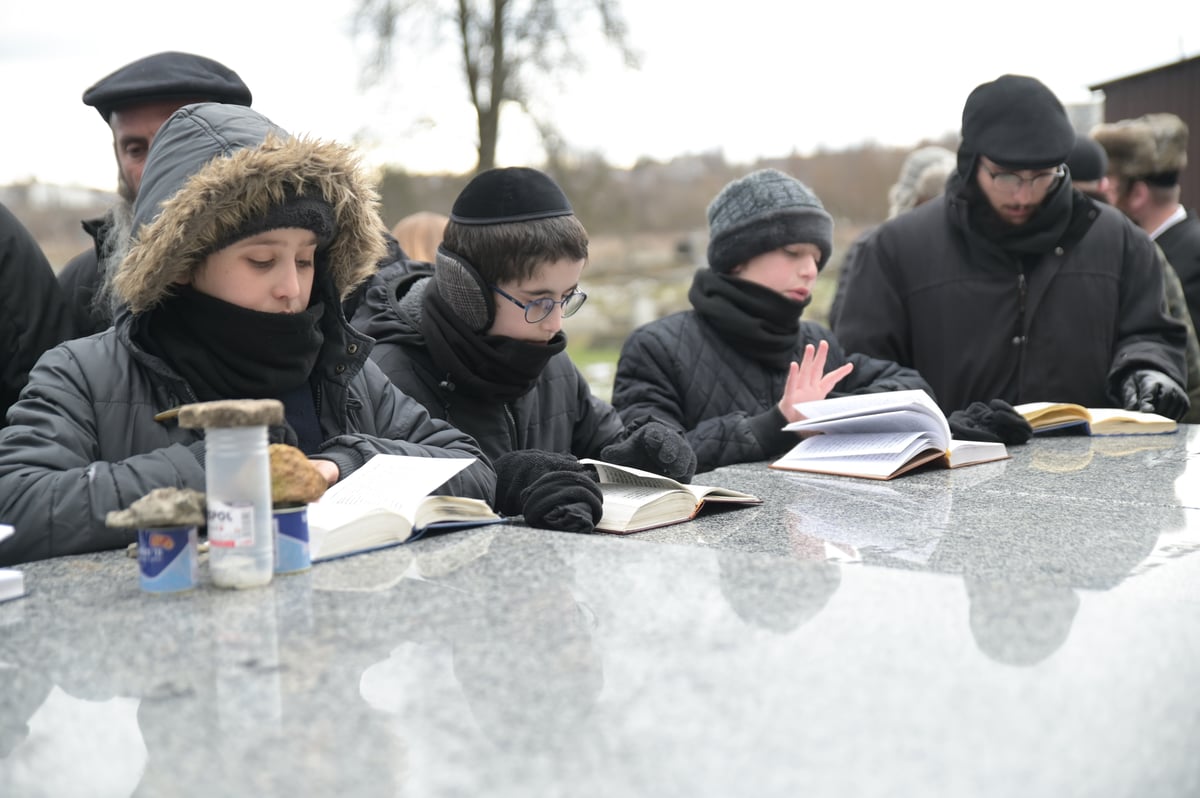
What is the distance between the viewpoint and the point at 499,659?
4.88ft

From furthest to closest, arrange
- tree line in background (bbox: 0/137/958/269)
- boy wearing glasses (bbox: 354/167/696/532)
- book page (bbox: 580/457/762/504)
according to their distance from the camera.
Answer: tree line in background (bbox: 0/137/958/269)
boy wearing glasses (bbox: 354/167/696/532)
book page (bbox: 580/457/762/504)

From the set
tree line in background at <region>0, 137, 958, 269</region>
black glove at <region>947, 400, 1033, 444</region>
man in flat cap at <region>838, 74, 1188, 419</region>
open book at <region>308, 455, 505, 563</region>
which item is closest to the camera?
open book at <region>308, 455, 505, 563</region>

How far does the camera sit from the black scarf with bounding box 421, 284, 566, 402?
3184mm

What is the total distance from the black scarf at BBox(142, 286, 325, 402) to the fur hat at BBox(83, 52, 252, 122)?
1418mm

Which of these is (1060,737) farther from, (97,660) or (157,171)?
(157,171)

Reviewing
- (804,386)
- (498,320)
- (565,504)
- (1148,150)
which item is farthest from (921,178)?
(565,504)

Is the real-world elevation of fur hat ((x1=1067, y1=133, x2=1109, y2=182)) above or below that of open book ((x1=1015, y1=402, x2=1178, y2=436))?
above

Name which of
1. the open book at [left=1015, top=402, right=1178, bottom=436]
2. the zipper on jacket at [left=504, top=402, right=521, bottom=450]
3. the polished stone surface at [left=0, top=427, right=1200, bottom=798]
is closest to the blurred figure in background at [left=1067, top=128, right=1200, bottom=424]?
the open book at [left=1015, top=402, right=1178, bottom=436]

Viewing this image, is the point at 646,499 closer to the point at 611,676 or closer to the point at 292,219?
the point at 292,219

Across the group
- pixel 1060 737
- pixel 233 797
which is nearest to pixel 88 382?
pixel 233 797

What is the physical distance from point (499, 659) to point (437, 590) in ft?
1.14

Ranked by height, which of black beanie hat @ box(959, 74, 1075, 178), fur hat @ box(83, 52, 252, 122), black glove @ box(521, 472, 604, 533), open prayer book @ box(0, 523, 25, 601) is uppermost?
fur hat @ box(83, 52, 252, 122)

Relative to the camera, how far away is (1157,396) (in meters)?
4.12

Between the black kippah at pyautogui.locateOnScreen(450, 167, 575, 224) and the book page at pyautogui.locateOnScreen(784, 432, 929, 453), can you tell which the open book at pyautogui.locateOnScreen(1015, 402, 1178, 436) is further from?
the black kippah at pyautogui.locateOnScreen(450, 167, 575, 224)
